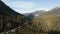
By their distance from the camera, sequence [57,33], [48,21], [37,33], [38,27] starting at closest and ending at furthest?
[57,33] < [37,33] < [38,27] < [48,21]

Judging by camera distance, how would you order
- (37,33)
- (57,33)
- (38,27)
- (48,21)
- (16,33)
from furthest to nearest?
1. (48,21)
2. (38,27)
3. (16,33)
4. (37,33)
5. (57,33)

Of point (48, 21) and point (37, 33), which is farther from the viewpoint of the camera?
point (48, 21)

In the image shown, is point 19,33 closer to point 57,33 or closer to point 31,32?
point 31,32

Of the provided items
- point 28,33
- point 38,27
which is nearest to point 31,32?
point 28,33

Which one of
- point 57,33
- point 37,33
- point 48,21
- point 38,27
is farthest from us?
point 48,21

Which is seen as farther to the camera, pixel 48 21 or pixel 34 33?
pixel 48 21

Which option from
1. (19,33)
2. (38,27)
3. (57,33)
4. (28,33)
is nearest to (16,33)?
(19,33)

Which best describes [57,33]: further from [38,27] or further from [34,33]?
[38,27]

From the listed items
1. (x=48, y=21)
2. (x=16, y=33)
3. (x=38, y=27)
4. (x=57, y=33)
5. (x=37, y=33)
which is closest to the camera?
(x=57, y=33)
